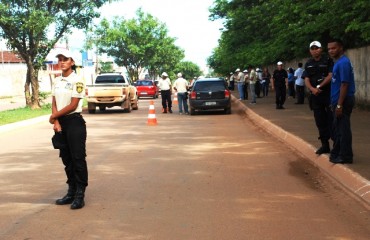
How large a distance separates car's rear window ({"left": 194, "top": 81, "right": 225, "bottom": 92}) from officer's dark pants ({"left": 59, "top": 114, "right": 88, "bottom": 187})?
48.8 feet

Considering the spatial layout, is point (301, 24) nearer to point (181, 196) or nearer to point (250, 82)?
point (250, 82)

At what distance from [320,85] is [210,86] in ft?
43.2

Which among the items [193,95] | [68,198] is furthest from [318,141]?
[193,95]

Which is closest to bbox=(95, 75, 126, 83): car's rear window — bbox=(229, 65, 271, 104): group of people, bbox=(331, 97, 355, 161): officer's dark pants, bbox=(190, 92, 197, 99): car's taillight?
bbox=(190, 92, 197, 99): car's taillight

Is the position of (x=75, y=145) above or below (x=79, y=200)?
above

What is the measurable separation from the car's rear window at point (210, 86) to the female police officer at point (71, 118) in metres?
14.9

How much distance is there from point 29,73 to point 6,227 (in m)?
20.9

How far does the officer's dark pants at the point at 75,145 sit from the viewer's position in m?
5.79

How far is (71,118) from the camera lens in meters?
5.83

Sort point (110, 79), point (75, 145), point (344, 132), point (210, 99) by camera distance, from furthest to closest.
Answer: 1. point (110, 79)
2. point (210, 99)
3. point (344, 132)
4. point (75, 145)

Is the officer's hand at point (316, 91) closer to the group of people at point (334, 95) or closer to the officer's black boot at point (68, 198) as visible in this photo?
the group of people at point (334, 95)

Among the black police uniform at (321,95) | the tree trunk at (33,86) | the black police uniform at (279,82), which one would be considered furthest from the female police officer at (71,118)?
the tree trunk at (33,86)

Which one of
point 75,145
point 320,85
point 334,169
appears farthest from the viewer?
point 320,85

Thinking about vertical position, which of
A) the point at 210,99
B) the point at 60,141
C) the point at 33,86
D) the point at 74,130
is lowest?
the point at 210,99
